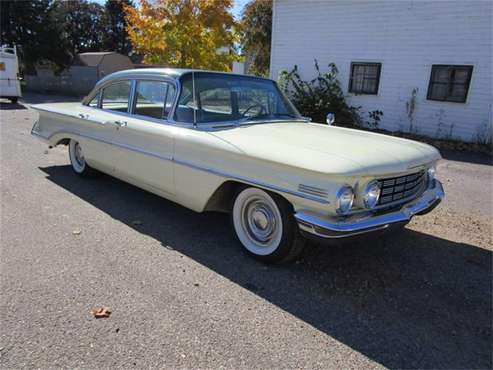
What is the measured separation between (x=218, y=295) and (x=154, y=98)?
93.2 inches

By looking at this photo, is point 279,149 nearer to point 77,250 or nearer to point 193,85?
point 193,85

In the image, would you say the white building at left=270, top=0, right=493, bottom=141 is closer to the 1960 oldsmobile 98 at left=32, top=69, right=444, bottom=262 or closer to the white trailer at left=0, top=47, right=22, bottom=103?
the 1960 oldsmobile 98 at left=32, top=69, right=444, bottom=262

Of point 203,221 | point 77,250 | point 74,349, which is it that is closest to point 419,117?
point 203,221

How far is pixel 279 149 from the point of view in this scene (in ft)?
10.2

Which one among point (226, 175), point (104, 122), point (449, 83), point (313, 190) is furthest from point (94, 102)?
point (449, 83)

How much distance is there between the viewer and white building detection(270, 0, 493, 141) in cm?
1012

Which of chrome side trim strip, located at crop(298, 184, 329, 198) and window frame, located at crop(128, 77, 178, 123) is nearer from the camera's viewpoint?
chrome side trim strip, located at crop(298, 184, 329, 198)

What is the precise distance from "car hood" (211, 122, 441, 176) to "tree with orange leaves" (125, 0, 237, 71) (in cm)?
1324

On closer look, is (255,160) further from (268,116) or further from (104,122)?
(104,122)

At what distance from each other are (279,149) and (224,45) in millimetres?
15296

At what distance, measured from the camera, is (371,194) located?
2.91m

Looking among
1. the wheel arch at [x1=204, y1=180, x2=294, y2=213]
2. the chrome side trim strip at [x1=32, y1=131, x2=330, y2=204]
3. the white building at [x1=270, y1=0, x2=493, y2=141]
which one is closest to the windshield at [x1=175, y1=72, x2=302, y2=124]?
the chrome side trim strip at [x1=32, y1=131, x2=330, y2=204]

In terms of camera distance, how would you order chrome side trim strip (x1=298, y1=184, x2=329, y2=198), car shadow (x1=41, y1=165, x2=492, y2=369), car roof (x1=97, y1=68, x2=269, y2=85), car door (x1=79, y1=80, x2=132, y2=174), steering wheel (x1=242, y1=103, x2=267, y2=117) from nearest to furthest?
car shadow (x1=41, y1=165, x2=492, y2=369) < chrome side trim strip (x1=298, y1=184, x2=329, y2=198) < car roof (x1=97, y1=68, x2=269, y2=85) < steering wheel (x1=242, y1=103, x2=267, y2=117) < car door (x1=79, y1=80, x2=132, y2=174)

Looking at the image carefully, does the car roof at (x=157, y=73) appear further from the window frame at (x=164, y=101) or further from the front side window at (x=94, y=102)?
the front side window at (x=94, y=102)
